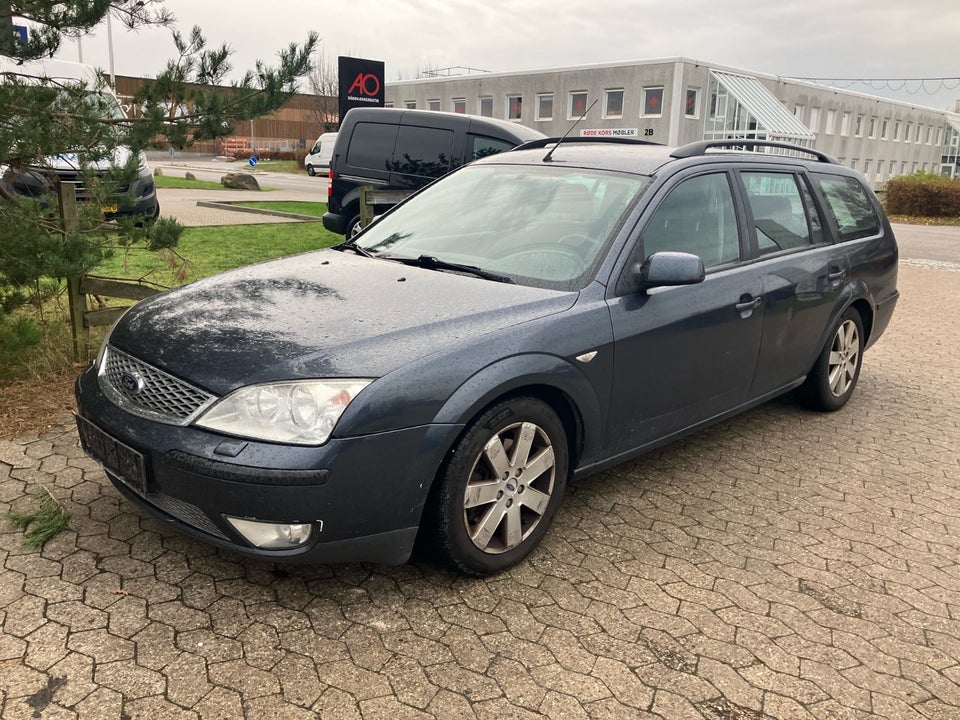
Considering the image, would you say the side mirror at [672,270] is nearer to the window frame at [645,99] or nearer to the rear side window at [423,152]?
the rear side window at [423,152]

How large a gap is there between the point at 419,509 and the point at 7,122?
10.3ft

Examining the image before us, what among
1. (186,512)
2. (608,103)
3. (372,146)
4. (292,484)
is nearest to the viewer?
(292,484)

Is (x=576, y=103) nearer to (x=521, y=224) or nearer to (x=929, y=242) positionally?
(x=929, y=242)

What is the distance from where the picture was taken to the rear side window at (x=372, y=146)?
1063 centimetres

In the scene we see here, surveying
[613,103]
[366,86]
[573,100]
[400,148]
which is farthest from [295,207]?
[573,100]

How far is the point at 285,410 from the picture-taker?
2697 millimetres

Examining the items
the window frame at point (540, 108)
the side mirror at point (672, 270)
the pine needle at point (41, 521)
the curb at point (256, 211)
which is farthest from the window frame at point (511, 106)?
the pine needle at point (41, 521)

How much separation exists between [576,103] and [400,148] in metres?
42.2

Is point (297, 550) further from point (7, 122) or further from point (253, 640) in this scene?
point (7, 122)

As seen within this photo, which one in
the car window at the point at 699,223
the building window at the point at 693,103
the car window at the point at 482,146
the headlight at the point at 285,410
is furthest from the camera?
the building window at the point at 693,103

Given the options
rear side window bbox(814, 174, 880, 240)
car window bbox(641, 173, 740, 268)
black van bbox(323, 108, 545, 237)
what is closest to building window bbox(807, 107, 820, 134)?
black van bbox(323, 108, 545, 237)

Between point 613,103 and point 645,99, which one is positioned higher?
point 645,99

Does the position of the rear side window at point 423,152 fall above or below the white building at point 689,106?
below

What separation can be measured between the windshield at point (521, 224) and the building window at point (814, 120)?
56116 mm
